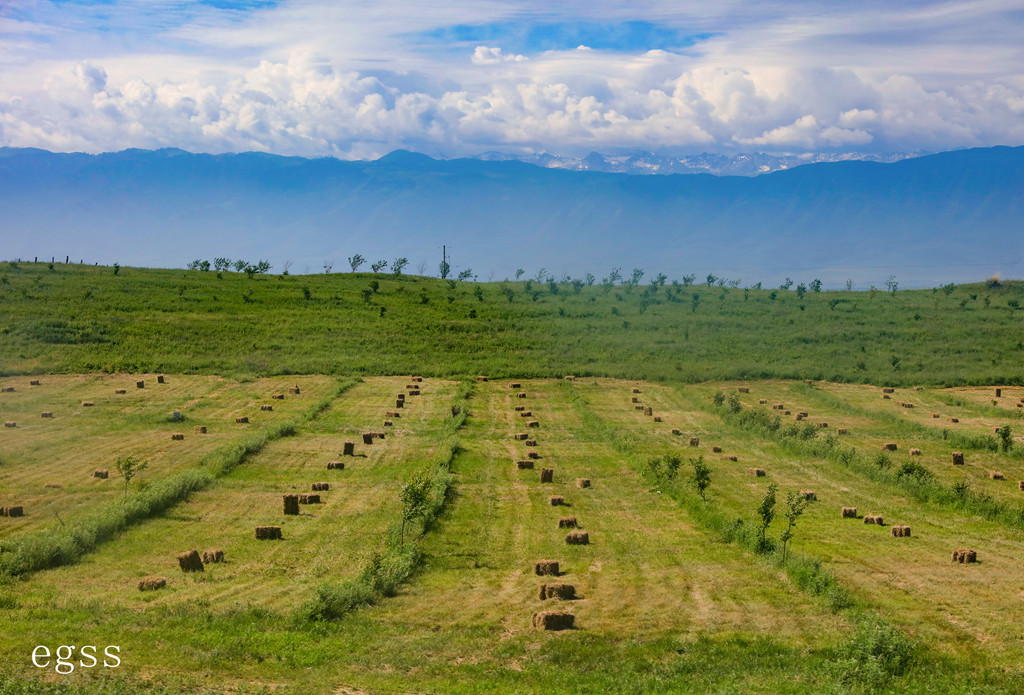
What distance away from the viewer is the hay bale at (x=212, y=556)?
2533 cm

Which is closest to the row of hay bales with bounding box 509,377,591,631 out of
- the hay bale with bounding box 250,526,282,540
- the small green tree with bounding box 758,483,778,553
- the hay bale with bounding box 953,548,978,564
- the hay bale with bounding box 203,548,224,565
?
the small green tree with bounding box 758,483,778,553

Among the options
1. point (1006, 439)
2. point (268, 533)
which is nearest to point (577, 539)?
point (268, 533)

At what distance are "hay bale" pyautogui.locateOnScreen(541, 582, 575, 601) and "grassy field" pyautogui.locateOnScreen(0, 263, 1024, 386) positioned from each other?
52391 millimetres

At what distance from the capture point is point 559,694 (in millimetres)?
17156

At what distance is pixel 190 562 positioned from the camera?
80.5ft

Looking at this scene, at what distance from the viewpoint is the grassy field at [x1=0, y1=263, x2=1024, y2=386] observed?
247ft

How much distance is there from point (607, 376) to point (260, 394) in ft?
95.0

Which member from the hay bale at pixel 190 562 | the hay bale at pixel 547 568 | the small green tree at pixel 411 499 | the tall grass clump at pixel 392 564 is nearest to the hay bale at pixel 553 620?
the hay bale at pixel 547 568

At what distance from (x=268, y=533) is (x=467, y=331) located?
6458cm

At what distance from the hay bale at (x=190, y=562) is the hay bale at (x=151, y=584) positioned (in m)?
1.56

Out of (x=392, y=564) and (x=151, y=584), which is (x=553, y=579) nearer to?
(x=392, y=564)

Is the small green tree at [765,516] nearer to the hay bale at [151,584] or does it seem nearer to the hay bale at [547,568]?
the hay bale at [547,568]

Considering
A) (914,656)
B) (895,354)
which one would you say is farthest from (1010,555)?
(895,354)

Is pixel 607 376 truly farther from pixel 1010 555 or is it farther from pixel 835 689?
pixel 835 689
